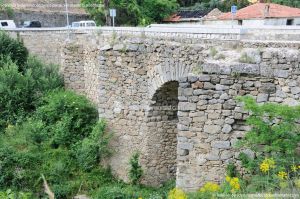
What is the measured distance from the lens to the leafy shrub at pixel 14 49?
16.5 metres

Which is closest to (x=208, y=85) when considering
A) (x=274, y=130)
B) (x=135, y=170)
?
(x=274, y=130)

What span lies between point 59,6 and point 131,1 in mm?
7685

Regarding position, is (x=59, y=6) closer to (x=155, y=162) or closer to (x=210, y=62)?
(x=155, y=162)

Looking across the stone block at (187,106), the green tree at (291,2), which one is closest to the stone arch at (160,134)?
the stone block at (187,106)

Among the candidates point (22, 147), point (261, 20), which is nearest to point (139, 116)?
point (22, 147)

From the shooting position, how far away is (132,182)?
11.0 metres

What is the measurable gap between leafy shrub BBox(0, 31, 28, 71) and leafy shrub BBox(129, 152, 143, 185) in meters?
7.51

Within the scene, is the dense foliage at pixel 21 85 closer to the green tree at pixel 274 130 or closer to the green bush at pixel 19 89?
the green bush at pixel 19 89

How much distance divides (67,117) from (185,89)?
229 inches

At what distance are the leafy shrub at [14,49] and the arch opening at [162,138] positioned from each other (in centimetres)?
755

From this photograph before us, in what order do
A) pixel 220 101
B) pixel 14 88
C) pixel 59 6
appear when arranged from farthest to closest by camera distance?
1. pixel 59 6
2. pixel 14 88
3. pixel 220 101

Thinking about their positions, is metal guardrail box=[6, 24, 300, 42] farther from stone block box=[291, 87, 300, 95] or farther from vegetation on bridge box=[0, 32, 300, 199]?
vegetation on bridge box=[0, 32, 300, 199]

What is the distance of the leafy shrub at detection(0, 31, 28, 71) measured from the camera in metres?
16.5

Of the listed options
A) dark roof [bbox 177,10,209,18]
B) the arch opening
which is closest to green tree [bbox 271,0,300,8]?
dark roof [bbox 177,10,209,18]
